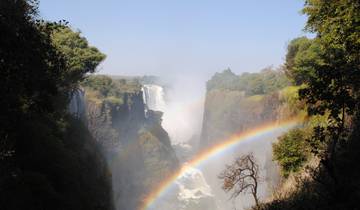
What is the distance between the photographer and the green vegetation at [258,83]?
108m

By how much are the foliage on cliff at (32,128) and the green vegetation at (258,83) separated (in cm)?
7967

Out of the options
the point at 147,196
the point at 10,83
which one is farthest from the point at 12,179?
the point at 147,196

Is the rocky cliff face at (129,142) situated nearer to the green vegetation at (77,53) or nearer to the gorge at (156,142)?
the gorge at (156,142)

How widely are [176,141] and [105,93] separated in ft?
323

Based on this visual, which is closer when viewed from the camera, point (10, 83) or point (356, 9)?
point (10, 83)

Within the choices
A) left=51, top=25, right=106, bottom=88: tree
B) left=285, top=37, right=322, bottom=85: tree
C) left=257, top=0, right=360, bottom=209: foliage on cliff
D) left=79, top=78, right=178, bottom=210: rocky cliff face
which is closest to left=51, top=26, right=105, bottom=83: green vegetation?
left=51, top=25, right=106, bottom=88: tree

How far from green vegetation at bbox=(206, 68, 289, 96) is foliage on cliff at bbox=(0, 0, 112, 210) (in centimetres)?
7967

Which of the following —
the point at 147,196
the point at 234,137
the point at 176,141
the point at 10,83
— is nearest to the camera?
the point at 10,83

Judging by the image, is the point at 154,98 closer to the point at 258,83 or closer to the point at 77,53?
the point at 258,83

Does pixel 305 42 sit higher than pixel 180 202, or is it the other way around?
pixel 305 42

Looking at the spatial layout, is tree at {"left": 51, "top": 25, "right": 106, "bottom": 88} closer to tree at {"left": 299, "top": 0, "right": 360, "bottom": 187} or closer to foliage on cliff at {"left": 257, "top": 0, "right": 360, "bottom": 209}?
tree at {"left": 299, "top": 0, "right": 360, "bottom": 187}

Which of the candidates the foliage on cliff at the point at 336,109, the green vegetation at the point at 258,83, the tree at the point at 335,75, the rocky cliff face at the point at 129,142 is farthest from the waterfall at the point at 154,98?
the foliage on cliff at the point at 336,109

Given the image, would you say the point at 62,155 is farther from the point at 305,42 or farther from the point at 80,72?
the point at 305,42

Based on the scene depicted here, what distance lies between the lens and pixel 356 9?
14.0 metres
